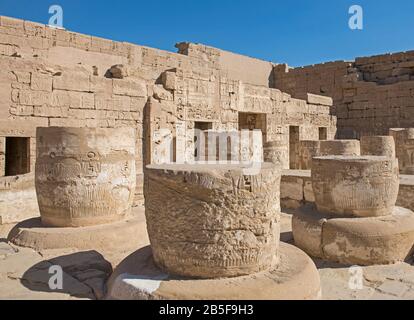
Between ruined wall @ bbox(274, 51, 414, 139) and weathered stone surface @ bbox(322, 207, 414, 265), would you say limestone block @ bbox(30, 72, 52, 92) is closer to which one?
weathered stone surface @ bbox(322, 207, 414, 265)

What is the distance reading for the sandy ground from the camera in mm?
3111

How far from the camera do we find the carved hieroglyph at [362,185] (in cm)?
491

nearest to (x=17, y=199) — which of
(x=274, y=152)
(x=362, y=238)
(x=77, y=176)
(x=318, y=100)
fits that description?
(x=77, y=176)

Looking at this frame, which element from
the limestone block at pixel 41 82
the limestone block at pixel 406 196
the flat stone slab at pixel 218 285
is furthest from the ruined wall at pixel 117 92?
the limestone block at pixel 406 196

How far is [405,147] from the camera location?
1094 cm

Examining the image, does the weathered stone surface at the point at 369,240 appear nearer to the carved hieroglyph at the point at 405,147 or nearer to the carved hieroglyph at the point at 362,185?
the carved hieroglyph at the point at 362,185

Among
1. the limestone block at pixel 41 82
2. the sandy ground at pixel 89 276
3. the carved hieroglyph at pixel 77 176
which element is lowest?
the sandy ground at pixel 89 276

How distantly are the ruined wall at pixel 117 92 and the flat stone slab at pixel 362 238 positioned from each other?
3678mm

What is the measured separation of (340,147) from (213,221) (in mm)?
6975

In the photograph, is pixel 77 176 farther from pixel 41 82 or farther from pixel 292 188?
pixel 292 188

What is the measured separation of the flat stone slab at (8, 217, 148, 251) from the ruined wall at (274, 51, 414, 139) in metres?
12.1

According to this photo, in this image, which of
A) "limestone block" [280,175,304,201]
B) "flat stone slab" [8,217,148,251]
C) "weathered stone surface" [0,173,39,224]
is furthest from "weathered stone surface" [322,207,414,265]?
"weathered stone surface" [0,173,39,224]

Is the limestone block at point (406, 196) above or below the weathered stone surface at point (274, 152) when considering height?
below
